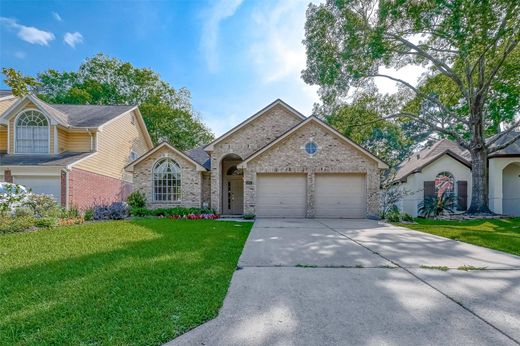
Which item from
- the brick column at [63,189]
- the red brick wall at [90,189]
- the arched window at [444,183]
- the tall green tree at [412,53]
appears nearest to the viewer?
the tall green tree at [412,53]

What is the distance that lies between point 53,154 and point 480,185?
2412 centimetres

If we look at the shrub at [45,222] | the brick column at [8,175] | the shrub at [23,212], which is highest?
the brick column at [8,175]

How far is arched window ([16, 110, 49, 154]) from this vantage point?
540 inches

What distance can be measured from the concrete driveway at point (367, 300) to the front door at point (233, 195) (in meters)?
10.7

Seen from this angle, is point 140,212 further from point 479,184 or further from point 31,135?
point 479,184

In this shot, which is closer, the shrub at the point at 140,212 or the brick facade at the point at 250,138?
the shrub at the point at 140,212

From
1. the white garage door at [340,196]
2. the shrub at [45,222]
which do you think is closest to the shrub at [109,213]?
the shrub at [45,222]

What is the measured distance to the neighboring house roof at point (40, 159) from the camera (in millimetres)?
12508

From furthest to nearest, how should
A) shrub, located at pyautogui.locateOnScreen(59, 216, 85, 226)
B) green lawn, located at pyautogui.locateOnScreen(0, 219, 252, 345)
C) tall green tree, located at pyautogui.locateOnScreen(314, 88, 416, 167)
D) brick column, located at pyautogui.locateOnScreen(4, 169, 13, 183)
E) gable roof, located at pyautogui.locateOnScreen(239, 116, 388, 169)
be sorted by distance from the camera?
tall green tree, located at pyautogui.locateOnScreen(314, 88, 416, 167) < gable roof, located at pyautogui.locateOnScreen(239, 116, 388, 169) < brick column, located at pyautogui.locateOnScreen(4, 169, 13, 183) < shrub, located at pyautogui.locateOnScreen(59, 216, 85, 226) < green lawn, located at pyautogui.locateOnScreen(0, 219, 252, 345)

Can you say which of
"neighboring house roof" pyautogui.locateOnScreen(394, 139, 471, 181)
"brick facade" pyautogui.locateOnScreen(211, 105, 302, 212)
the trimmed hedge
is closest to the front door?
"brick facade" pyautogui.locateOnScreen(211, 105, 302, 212)

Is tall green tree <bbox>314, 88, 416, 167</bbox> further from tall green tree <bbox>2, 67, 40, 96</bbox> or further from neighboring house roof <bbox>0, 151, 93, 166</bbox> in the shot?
neighboring house roof <bbox>0, 151, 93, 166</bbox>

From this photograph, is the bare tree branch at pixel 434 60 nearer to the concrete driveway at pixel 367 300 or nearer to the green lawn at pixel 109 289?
the concrete driveway at pixel 367 300

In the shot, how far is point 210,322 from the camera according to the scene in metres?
2.60

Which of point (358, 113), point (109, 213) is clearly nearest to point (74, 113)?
point (109, 213)
